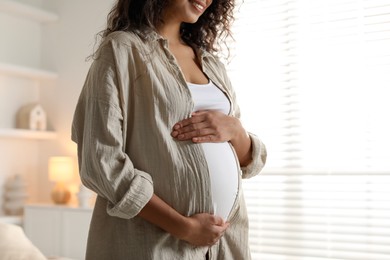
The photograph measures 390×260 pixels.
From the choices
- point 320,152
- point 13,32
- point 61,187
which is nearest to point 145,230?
point 320,152

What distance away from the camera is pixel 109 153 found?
1147 mm

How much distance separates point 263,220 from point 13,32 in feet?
5.87

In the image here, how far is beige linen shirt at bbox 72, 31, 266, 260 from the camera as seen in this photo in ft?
3.78

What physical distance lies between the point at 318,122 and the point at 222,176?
5.07 ft

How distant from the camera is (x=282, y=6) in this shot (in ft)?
9.52

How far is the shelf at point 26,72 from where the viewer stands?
3.37 m

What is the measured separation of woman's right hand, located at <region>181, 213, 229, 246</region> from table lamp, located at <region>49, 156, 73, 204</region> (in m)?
2.29

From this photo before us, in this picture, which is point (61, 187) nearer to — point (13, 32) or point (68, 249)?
point (68, 249)

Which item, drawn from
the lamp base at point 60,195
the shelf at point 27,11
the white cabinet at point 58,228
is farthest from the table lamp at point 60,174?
the shelf at point 27,11

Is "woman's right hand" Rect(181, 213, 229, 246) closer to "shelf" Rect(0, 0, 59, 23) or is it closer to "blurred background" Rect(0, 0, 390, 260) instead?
"blurred background" Rect(0, 0, 390, 260)

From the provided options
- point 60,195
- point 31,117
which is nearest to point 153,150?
point 60,195

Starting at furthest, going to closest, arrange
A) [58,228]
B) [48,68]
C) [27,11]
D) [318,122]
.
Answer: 1. [48,68]
2. [27,11]
3. [58,228]
4. [318,122]

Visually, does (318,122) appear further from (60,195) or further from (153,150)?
(153,150)

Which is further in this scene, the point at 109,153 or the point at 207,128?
the point at 207,128
